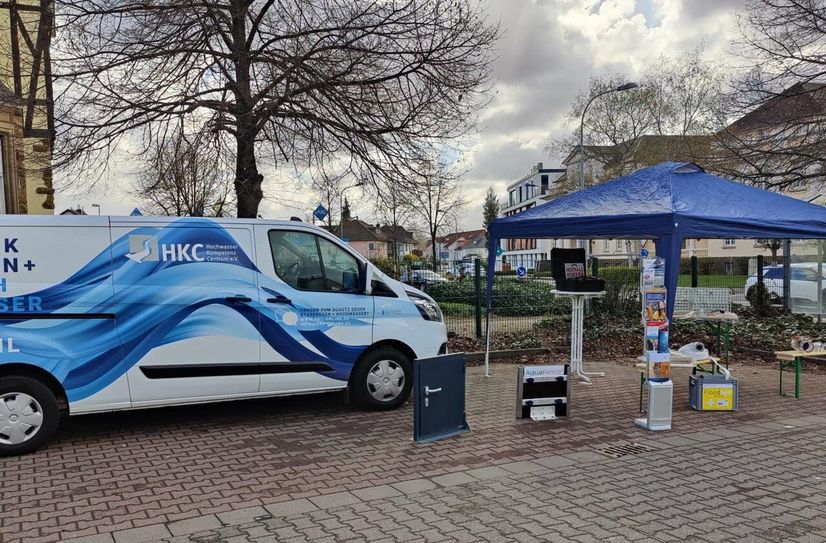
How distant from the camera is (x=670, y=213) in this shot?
6.73 meters

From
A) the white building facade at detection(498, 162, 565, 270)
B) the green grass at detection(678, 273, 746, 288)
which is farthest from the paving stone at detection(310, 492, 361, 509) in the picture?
the white building facade at detection(498, 162, 565, 270)

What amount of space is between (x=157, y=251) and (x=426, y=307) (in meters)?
3.04

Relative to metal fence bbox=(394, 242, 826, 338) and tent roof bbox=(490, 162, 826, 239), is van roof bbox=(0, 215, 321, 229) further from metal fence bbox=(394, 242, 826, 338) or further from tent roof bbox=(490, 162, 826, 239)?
metal fence bbox=(394, 242, 826, 338)

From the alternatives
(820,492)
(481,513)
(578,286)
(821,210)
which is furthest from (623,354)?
(481,513)

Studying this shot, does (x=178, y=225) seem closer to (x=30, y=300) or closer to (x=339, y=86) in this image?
(x=30, y=300)

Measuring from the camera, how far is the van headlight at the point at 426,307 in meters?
7.32

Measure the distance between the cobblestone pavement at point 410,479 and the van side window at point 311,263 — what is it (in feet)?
4.97

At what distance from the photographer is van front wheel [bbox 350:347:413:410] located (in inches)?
274

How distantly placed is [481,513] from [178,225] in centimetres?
401

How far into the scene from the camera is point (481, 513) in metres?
4.29

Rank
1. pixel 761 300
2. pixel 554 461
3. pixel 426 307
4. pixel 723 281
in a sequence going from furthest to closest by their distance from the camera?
pixel 723 281
pixel 761 300
pixel 426 307
pixel 554 461

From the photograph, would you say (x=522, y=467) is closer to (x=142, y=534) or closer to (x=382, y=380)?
(x=382, y=380)

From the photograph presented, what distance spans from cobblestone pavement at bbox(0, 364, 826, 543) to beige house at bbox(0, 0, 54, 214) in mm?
4801

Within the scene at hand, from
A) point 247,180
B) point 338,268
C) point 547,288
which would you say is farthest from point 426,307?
point 547,288
